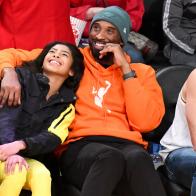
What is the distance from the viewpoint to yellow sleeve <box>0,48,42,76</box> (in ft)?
8.81

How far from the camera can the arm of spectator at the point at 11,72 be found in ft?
8.25

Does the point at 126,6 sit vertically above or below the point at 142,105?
above

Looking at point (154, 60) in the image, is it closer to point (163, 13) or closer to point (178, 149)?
point (163, 13)

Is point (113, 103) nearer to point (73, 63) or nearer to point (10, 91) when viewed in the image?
point (73, 63)

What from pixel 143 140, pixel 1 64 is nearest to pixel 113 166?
pixel 143 140

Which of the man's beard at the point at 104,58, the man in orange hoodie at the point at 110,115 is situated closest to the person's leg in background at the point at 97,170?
the man in orange hoodie at the point at 110,115

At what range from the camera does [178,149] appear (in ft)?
8.66

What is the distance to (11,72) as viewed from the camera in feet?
8.51

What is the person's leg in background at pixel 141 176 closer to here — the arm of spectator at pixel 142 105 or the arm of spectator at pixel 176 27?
the arm of spectator at pixel 142 105

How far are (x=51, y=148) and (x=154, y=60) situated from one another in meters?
1.40

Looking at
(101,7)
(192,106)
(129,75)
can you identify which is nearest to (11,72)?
(129,75)

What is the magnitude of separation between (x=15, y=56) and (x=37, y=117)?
0.36 meters

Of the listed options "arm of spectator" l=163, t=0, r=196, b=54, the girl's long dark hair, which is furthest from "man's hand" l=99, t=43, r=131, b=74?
"arm of spectator" l=163, t=0, r=196, b=54

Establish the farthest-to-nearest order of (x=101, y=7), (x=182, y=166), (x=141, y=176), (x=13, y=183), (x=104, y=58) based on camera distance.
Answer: (x=101, y=7), (x=104, y=58), (x=182, y=166), (x=141, y=176), (x=13, y=183)
